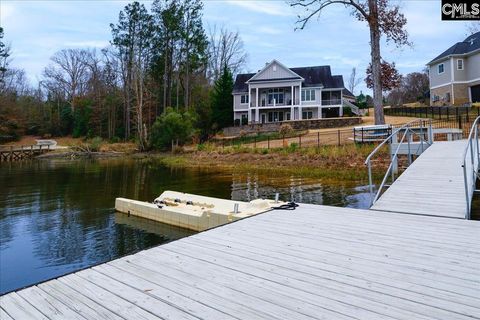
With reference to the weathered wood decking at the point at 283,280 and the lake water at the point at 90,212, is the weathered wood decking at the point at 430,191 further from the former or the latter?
the lake water at the point at 90,212

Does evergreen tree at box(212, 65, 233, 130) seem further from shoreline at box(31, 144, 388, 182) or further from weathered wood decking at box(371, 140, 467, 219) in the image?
→ weathered wood decking at box(371, 140, 467, 219)

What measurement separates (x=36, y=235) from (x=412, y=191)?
947cm

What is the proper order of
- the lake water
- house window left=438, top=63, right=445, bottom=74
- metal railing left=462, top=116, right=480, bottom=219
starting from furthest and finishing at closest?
house window left=438, top=63, right=445, bottom=74 → the lake water → metal railing left=462, top=116, right=480, bottom=219

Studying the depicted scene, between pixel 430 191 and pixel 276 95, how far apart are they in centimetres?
3940

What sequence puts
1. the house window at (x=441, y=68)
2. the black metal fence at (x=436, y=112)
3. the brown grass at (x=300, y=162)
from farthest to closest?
the house window at (x=441, y=68)
the black metal fence at (x=436, y=112)
the brown grass at (x=300, y=162)

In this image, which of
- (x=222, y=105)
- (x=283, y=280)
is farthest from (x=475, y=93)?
(x=283, y=280)

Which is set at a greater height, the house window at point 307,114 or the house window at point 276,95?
the house window at point 276,95

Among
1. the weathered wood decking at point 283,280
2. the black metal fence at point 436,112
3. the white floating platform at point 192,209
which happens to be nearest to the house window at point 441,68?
the black metal fence at point 436,112

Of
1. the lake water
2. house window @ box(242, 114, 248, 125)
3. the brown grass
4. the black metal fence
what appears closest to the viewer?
the lake water

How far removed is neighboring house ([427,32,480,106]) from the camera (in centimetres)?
3747

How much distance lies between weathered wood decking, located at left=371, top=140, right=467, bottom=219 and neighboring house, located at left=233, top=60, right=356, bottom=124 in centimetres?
3505

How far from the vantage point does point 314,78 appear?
152 feet

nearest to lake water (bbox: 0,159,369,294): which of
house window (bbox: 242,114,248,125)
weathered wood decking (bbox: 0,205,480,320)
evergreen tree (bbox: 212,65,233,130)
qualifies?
weathered wood decking (bbox: 0,205,480,320)

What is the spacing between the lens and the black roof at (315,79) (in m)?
45.5
